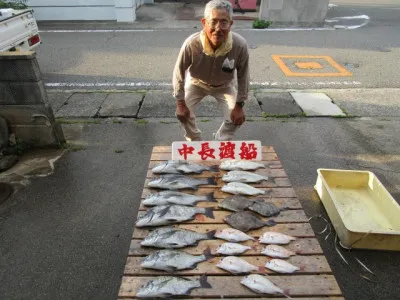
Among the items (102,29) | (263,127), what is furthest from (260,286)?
(102,29)

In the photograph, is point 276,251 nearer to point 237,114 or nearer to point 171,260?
point 171,260

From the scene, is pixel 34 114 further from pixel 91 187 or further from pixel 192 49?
pixel 192 49

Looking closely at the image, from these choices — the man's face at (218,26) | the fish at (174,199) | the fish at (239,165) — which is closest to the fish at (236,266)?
the fish at (174,199)

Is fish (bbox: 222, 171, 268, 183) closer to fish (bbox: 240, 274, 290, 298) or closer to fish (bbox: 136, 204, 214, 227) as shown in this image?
fish (bbox: 136, 204, 214, 227)

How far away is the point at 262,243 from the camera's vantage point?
2.67 metres

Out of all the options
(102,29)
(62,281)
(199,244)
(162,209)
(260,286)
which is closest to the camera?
(260,286)

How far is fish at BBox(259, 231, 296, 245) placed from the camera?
105 inches

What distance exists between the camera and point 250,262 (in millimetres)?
2514

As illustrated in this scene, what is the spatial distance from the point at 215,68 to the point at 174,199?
5.97ft

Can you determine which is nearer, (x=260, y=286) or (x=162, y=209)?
(x=260, y=286)

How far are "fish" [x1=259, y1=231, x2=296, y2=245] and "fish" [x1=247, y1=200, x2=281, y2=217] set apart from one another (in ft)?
0.86

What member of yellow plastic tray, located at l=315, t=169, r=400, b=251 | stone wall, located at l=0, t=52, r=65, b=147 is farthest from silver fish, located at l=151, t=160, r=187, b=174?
stone wall, located at l=0, t=52, r=65, b=147

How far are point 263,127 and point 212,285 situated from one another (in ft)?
13.0

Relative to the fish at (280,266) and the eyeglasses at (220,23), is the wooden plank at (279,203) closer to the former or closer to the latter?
the fish at (280,266)
